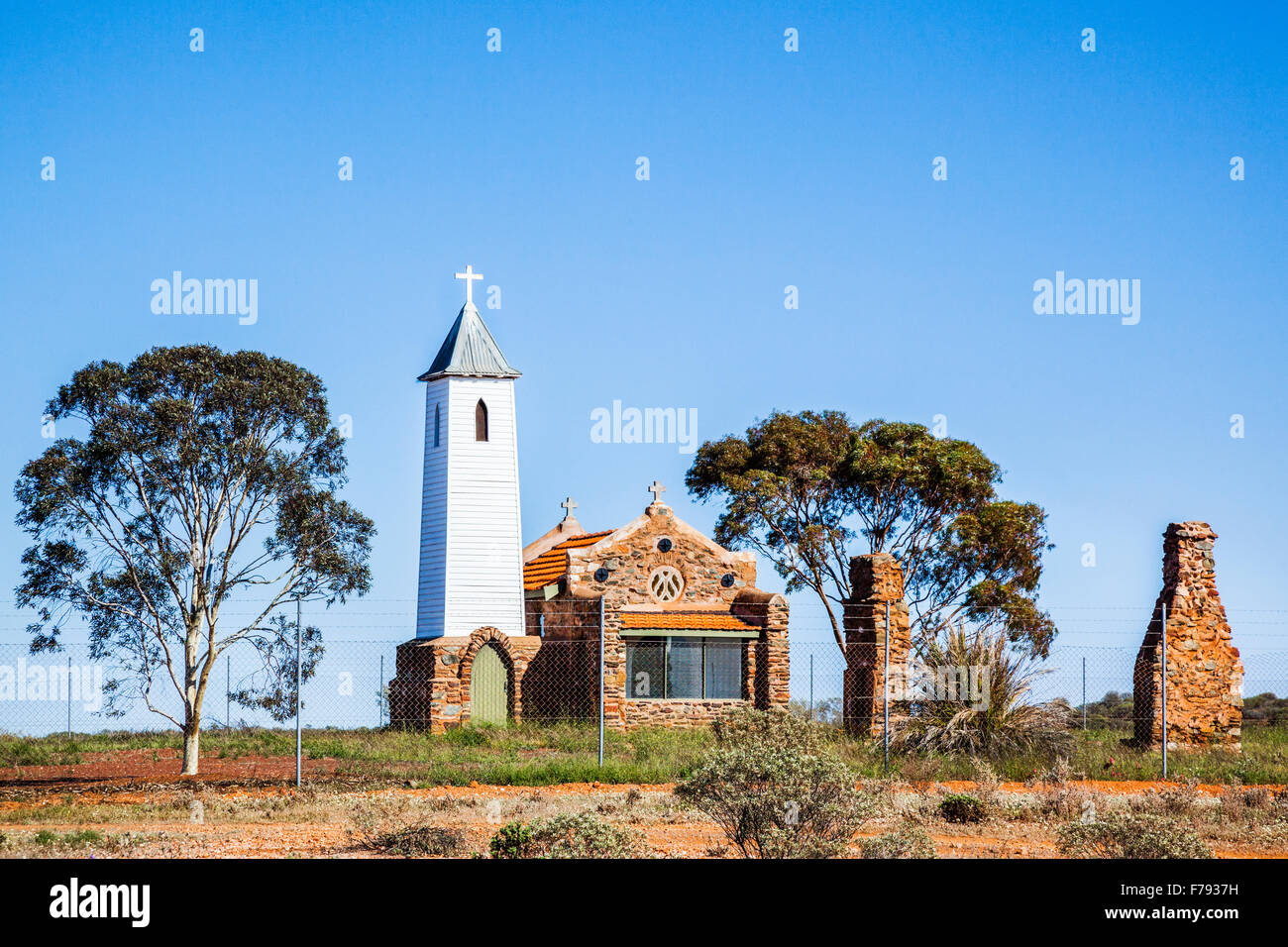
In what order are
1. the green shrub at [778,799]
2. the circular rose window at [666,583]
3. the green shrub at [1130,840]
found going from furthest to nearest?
1. the circular rose window at [666,583]
2. the green shrub at [778,799]
3. the green shrub at [1130,840]

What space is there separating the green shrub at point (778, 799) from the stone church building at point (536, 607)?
1858 cm

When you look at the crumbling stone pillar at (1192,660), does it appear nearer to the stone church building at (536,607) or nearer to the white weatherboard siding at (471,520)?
the stone church building at (536,607)

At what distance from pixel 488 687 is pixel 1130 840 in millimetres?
21743

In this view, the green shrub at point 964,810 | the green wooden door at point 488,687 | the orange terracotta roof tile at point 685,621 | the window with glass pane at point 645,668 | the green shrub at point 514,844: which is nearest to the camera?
the green shrub at point 514,844

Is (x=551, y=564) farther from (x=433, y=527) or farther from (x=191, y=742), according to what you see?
(x=191, y=742)

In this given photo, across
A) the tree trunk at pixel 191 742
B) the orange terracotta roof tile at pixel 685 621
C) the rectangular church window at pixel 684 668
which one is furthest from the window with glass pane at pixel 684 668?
the tree trunk at pixel 191 742

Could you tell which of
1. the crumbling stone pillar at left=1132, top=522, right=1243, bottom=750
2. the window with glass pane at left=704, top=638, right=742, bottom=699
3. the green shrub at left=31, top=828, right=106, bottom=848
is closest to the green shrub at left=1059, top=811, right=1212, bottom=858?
the green shrub at left=31, top=828, right=106, bottom=848

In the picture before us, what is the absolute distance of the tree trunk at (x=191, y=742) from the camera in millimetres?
25016

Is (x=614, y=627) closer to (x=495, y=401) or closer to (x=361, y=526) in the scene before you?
(x=495, y=401)

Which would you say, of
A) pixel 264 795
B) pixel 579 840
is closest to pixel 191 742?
pixel 264 795

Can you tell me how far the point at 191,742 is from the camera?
25.2 meters
